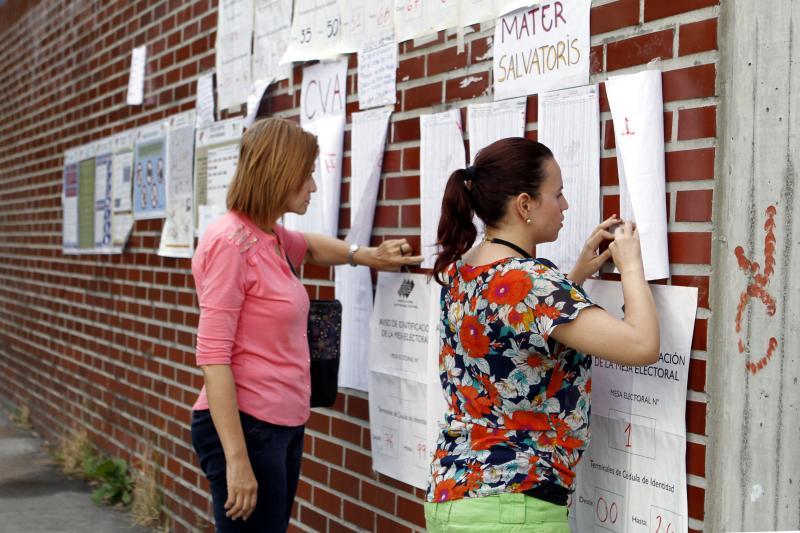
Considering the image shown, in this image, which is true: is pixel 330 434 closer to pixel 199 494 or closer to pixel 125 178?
pixel 199 494

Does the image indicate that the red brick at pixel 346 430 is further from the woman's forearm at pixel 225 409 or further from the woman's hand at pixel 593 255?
the woman's hand at pixel 593 255

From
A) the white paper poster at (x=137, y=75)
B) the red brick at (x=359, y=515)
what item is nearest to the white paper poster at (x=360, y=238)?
the red brick at (x=359, y=515)

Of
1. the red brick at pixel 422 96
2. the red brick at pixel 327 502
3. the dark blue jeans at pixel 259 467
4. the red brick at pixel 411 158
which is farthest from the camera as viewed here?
the red brick at pixel 327 502

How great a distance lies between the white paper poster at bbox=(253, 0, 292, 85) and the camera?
14.1 feet

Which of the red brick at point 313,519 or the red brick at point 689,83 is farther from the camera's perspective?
the red brick at point 313,519

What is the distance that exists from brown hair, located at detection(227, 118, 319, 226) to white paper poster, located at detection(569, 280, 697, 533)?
3.38 ft

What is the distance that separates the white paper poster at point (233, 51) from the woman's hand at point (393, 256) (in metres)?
1.56

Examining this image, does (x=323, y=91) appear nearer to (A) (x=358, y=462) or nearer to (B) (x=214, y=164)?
(B) (x=214, y=164)

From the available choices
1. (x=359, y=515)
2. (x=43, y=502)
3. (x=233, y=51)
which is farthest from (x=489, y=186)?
(x=43, y=502)

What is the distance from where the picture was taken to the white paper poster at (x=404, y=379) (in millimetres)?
3375

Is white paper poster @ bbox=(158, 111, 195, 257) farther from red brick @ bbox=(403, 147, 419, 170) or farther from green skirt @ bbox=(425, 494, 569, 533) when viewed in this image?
green skirt @ bbox=(425, 494, 569, 533)

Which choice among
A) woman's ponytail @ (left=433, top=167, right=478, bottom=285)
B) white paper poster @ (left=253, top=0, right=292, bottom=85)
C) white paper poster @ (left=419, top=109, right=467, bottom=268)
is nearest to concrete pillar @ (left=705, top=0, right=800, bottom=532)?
woman's ponytail @ (left=433, top=167, right=478, bottom=285)

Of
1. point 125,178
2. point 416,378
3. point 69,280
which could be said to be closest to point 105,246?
point 125,178

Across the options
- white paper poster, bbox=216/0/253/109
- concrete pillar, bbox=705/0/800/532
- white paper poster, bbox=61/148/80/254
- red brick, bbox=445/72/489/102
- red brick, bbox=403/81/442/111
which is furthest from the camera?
white paper poster, bbox=61/148/80/254
